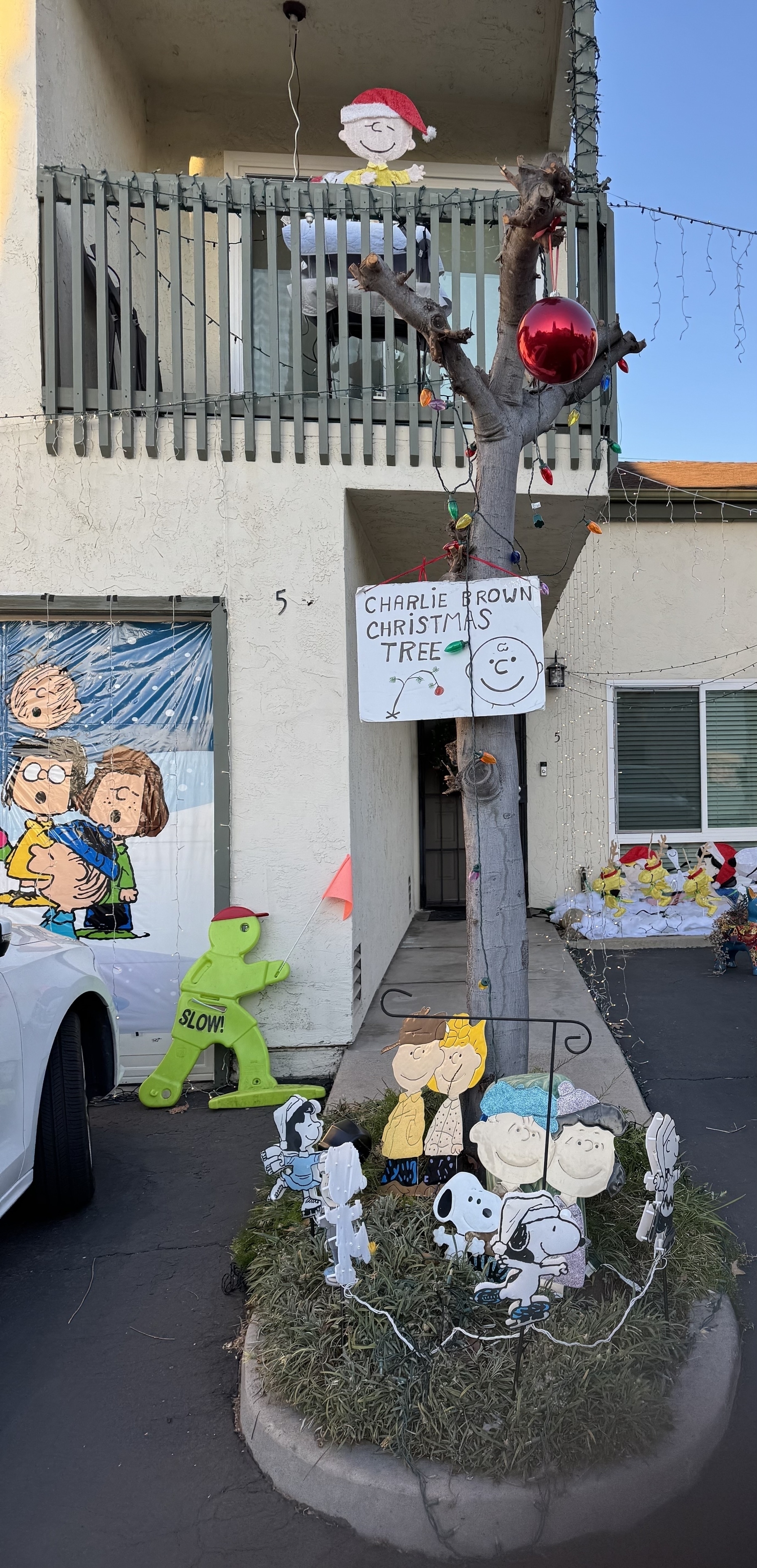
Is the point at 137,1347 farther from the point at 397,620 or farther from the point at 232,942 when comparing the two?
the point at 397,620

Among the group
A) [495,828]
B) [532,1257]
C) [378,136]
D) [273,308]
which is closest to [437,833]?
[273,308]

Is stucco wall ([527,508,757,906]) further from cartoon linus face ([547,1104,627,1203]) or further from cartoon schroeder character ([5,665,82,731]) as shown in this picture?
cartoon linus face ([547,1104,627,1203])

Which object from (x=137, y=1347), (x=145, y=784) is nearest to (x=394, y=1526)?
(x=137, y=1347)

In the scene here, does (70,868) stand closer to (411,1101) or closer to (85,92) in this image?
(411,1101)

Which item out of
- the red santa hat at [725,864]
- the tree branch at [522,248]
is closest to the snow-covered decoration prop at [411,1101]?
the tree branch at [522,248]

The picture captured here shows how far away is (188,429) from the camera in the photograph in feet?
16.5

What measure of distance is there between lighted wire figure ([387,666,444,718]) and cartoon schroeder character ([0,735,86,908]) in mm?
2581

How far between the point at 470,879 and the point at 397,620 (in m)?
0.96

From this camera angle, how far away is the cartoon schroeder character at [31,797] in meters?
5.07

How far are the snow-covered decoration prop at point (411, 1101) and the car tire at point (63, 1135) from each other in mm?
1327

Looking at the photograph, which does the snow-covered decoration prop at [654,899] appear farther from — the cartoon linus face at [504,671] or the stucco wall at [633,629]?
the cartoon linus face at [504,671]

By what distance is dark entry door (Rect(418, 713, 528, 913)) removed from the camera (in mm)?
10844

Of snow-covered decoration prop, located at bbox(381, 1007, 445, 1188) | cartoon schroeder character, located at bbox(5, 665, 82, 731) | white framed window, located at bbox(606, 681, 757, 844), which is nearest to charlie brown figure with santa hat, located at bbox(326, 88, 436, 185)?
cartoon schroeder character, located at bbox(5, 665, 82, 731)

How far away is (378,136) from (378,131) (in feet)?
0.08
